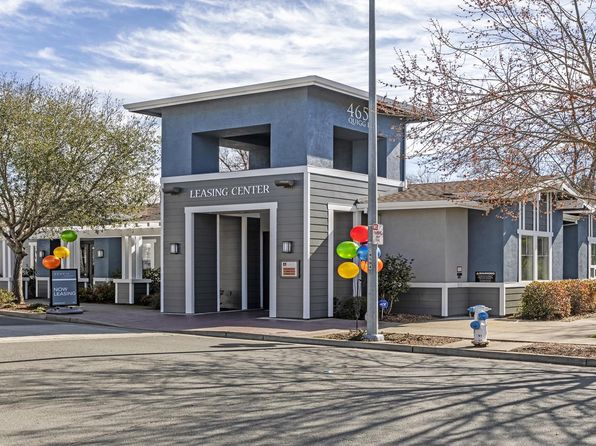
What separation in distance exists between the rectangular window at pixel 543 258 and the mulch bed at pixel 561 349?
29.5 ft

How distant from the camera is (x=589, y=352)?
13.6 m

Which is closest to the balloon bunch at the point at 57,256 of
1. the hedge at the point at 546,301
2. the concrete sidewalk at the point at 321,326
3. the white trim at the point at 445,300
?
the concrete sidewalk at the point at 321,326

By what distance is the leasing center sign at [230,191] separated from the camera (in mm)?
21000

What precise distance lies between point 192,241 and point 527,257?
9.64 m

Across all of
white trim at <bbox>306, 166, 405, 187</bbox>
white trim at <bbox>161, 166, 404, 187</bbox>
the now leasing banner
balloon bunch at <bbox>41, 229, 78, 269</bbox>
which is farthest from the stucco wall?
balloon bunch at <bbox>41, 229, 78, 269</bbox>

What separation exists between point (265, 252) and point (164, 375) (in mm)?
13409

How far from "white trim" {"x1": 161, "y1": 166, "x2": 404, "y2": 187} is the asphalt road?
22.4 ft

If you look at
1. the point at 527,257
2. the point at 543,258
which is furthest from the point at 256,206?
the point at 543,258

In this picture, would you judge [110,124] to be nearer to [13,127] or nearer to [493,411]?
[13,127]

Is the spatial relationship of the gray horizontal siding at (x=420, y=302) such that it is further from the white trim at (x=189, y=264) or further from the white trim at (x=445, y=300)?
the white trim at (x=189, y=264)

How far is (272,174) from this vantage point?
20766 mm

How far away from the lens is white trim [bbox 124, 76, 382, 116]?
20.1 metres

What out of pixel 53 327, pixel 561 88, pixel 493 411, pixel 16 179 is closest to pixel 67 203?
pixel 16 179

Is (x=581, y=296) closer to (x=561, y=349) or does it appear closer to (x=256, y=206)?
(x=561, y=349)
